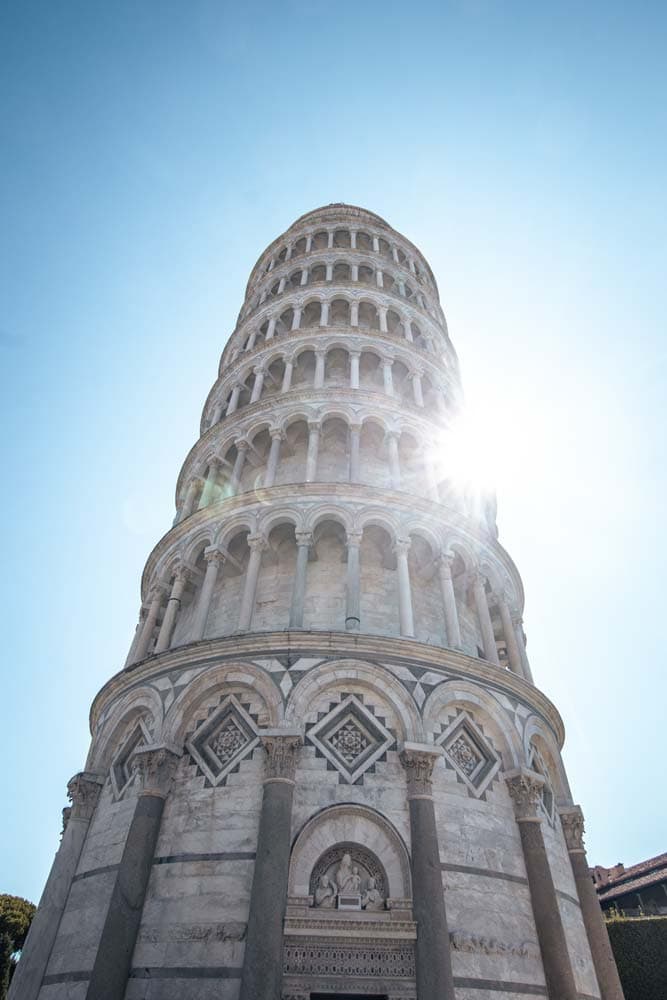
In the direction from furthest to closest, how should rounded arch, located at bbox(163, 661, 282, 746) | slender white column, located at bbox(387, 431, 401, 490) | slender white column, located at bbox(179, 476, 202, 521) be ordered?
1. slender white column, located at bbox(179, 476, 202, 521)
2. slender white column, located at bbox(387, 431, 401, 490)
3. rounded arch, located at bbox(163, 661, 282, 746)

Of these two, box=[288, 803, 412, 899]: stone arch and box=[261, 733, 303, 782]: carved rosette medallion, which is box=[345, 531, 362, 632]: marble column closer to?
box=[261, 733, 303, 782]: carved rosette medallion

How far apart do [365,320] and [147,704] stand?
Result: 50.6 feet

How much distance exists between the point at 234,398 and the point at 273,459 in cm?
454

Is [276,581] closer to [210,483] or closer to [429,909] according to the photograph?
[210,483]

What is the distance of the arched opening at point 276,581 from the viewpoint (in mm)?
14742

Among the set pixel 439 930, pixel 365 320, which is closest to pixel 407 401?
pixel 365 320

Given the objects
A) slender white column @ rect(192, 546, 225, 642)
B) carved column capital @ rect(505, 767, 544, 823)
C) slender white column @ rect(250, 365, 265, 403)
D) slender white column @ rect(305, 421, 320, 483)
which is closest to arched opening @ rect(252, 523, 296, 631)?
slender white column @ rect(192, 546, 225, 642)

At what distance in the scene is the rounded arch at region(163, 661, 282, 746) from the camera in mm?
11977

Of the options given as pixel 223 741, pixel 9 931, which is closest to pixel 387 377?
pixel 223 741

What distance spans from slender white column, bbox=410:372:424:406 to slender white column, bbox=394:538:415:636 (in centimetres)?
626

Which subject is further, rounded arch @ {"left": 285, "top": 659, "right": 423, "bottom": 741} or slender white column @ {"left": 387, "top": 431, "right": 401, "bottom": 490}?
slender white column @ {"left": 387, "top": 431, "right": 401, "bottom": 490}

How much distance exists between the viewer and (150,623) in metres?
16.2

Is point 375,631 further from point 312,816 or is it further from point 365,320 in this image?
point 365,320

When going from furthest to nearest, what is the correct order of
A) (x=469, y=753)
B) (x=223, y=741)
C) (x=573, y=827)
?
(x=573, y=827), (x=469, y=753), (x=223, y=741)
